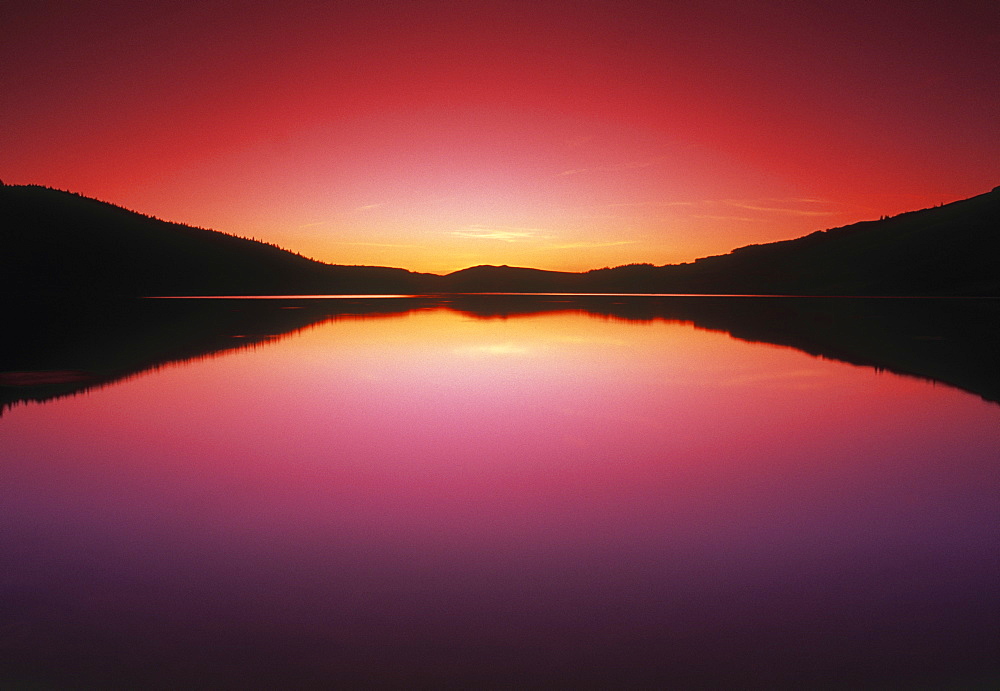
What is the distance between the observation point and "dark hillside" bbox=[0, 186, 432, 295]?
430ft

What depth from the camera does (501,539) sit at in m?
6.76

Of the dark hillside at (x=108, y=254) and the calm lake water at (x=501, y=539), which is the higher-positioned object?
the dark hillside at (x=108, y=254)

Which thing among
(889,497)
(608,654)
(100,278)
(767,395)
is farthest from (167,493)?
(100,278)

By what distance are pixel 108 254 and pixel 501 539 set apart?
168 meters

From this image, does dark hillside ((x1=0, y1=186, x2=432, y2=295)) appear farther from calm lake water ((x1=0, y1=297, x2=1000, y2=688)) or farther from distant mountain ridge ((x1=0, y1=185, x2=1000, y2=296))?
calm lake water ((x1=0, y1=297, x2=1000, y2=688))

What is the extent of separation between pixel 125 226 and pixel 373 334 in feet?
512

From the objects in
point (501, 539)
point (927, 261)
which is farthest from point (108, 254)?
point (927, 261)

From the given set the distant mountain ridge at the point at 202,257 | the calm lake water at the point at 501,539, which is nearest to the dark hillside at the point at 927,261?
the distant mountain ridge at the point at 202,257

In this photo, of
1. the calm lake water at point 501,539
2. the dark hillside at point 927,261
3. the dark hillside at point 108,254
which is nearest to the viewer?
the calm lake water at point 501,539

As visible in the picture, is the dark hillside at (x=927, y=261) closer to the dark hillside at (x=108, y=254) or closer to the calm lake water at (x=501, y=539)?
the calm lake water at (x=501, y=539)

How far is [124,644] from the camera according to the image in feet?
15.8

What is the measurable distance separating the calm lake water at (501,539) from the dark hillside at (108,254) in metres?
138

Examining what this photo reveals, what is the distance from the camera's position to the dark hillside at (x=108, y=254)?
430ft

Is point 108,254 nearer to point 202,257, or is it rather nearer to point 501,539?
point 202,257
